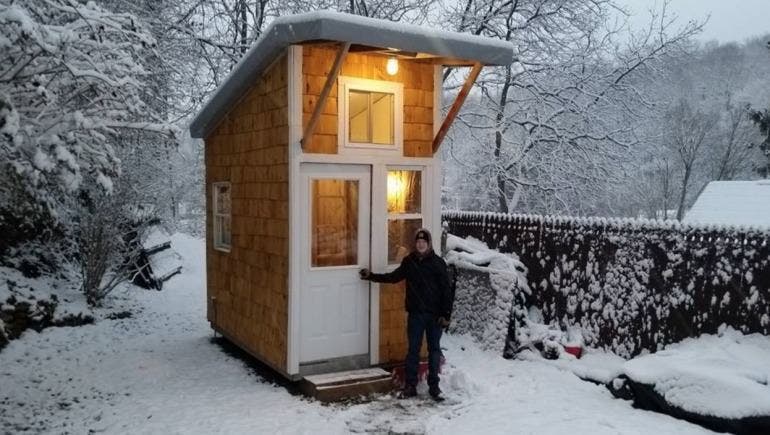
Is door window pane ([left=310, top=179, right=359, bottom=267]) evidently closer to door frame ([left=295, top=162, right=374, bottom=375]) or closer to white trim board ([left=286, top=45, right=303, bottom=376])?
door frame ([left=295, top=162, right=374, bottom=375])

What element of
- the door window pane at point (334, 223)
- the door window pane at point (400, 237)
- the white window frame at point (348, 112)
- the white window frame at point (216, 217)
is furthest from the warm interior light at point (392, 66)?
the white window frame at point (216, 217)

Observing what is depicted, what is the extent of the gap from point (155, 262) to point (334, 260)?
886 centimetres

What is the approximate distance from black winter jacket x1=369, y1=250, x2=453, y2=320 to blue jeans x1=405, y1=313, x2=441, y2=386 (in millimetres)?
84

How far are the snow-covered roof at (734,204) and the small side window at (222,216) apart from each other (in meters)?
8.93

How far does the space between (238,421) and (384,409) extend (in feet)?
4.46

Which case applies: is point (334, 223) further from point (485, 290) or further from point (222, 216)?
point (485, 290)

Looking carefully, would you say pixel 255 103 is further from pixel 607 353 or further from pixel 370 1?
pixel 370 1

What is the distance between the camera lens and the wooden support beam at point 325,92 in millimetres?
5602

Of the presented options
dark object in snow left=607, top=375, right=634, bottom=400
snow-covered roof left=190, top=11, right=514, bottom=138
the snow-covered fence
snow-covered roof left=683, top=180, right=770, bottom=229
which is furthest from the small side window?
snow-covered roof left=683, top=180, right=770, bottom=229

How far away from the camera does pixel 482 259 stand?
28.2 feet

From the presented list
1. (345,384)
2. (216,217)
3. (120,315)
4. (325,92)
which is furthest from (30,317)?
(325,92)

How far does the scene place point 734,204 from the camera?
510 inches

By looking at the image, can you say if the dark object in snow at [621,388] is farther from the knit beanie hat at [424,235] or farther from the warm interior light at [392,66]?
the warm interior light at [392,66]

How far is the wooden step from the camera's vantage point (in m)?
5.96
